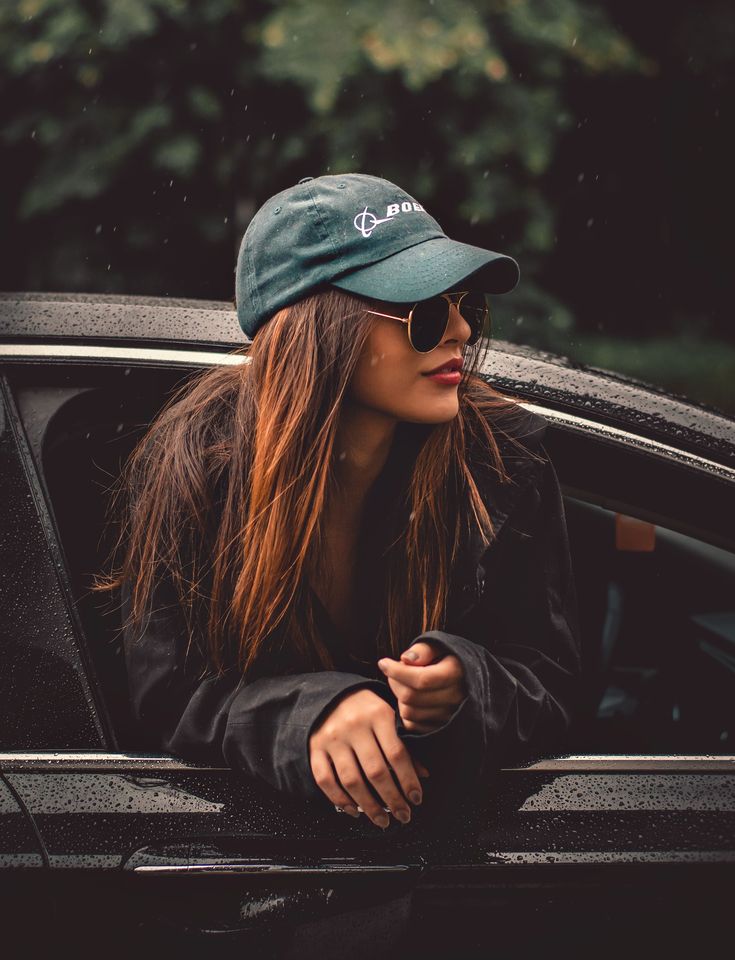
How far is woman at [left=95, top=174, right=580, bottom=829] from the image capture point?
132cm

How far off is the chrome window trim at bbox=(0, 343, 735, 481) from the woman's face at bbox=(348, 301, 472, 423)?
24 cm

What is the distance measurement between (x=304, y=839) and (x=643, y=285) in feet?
16.8

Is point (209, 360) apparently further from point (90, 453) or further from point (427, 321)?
point (427, 321)

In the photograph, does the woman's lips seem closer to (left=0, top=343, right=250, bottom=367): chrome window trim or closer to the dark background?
(left=0, top=343, right=250, bottom=367): chrome window trim

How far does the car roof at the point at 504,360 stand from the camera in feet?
5.49

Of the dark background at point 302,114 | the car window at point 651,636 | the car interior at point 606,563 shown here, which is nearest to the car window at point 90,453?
the car interior at point 606,563

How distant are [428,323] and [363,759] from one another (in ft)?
1.98

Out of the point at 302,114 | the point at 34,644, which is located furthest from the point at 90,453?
the point at 302,114

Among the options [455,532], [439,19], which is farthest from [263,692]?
[439,19]

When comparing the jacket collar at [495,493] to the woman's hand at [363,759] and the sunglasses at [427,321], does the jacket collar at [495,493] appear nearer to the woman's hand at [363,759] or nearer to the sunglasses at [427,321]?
the sunglasses at [427,321]

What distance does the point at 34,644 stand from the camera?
4.91ft

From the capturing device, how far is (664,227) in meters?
5.89

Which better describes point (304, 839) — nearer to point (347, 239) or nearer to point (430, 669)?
point (430, 669)

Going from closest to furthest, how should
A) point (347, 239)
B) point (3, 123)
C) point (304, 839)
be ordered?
point (304, 839) < point (347, 239) < point (3, 123)
